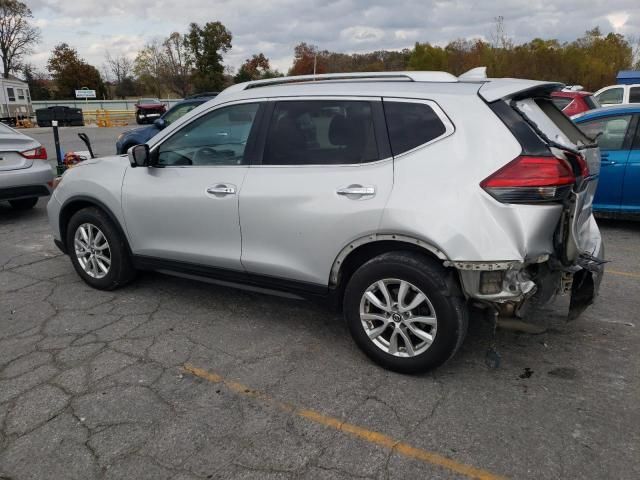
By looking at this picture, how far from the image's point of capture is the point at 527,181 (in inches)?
112

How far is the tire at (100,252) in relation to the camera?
457 cm

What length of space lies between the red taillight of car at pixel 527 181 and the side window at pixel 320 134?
768mm

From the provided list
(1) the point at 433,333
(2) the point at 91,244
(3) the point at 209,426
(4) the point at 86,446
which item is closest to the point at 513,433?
(1) the point at 433,333

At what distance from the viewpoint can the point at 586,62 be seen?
38125mm

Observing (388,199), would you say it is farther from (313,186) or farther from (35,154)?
(35,154)

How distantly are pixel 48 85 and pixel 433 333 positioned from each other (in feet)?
257

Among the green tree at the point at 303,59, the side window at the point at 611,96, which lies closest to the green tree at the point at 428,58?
the green tree at the point at 303,59

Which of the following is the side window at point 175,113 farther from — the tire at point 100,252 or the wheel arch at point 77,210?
the tire at point 100,252

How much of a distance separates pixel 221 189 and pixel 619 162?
17.1 ft

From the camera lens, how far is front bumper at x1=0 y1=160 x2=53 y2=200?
7141mm

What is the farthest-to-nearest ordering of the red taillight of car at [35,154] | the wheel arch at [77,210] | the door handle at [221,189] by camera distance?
the red taillight of car at [35,154] → the wheel arch at [77,210] → the door handle at [221,189]

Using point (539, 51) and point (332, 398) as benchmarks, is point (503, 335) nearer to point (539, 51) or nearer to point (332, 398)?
point (332, 398)

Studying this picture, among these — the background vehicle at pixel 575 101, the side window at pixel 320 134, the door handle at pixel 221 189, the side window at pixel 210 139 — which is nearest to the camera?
the side window at pixel 320 134

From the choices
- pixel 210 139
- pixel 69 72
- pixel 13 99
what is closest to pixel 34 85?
pixel 69 72
